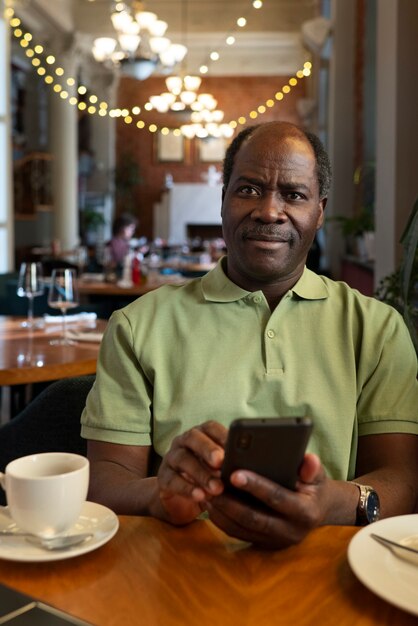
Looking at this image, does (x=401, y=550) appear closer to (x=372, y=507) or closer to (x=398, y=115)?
(x=372, y=507)

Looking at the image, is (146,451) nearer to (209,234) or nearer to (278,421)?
(278,421)

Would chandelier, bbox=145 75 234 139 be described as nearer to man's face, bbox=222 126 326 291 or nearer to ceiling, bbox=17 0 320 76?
ceiling, bbox=17 0 320 76

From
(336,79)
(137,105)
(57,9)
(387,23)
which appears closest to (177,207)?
(137,105)

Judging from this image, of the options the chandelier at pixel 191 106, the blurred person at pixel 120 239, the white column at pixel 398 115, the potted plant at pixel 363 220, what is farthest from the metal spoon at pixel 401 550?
the chandelier at pixel 191 106

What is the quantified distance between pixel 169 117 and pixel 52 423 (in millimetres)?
15055

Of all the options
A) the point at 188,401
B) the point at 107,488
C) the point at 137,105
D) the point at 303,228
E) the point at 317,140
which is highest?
the point at 137,105

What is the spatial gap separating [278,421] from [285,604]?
189 mm

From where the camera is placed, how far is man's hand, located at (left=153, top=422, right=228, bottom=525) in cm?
98

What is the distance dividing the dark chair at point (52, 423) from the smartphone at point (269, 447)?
2.47 feet

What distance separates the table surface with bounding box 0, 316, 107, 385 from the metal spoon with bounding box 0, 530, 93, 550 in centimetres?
154

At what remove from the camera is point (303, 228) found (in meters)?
1.42

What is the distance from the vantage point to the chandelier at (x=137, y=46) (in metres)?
8.55

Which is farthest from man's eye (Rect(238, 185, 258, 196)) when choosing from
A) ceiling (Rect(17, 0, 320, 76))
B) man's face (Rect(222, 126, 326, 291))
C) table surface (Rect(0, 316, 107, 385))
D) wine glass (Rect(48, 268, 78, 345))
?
ceiling (Rect(17, 0, 320, 76))

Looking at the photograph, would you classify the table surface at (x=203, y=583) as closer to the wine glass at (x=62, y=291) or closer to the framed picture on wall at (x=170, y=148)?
the wine glass at (x=62, y=291)
